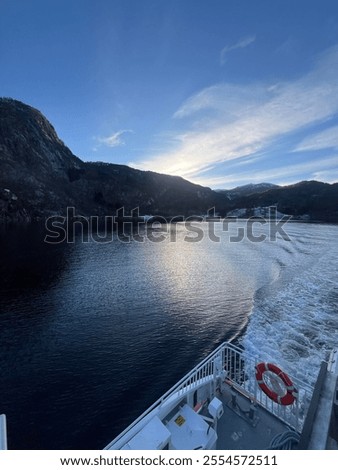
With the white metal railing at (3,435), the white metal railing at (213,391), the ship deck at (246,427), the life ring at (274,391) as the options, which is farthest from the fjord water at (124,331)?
the life ring at (274,391)

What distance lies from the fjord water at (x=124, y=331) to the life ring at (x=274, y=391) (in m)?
7.78

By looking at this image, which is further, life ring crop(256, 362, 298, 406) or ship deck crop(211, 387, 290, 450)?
ship deck crop(211, 387, 290, 450)

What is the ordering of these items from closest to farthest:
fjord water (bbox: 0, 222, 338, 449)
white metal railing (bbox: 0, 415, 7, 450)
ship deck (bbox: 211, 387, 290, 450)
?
white metal railing (bbox: 0, 415, 7, 450) < ship deck (bbox: 211, 387, 290, 450) < fjord water (bbox: 0, 222, 338, 449)

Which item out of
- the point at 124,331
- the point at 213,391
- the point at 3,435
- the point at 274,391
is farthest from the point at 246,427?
the point at 124,331

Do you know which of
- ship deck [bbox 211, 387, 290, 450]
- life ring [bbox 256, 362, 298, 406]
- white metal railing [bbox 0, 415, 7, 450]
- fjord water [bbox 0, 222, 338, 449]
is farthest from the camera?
fjord water [bbox 0, 222, 338, 449]

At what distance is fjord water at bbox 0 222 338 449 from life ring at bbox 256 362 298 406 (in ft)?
25.5

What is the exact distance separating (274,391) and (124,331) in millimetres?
15358

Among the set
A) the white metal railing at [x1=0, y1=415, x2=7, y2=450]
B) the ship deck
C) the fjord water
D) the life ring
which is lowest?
the fjord water

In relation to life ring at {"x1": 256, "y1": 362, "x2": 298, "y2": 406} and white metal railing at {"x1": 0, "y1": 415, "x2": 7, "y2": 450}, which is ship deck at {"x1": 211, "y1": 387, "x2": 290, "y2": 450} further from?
white metal railing at {"x1": 0, "y1": 415, "x2": 7, "y2": 450}

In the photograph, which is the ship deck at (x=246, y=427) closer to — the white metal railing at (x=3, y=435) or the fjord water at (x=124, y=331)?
the fjord water at (x=124, y=331)

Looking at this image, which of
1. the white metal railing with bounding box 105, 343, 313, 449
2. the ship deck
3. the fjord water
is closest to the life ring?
the white metal railing with bounding box 105, 343, 313, 449

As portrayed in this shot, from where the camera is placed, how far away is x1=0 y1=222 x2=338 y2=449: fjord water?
14.1 m

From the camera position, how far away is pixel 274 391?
9.28 meters
